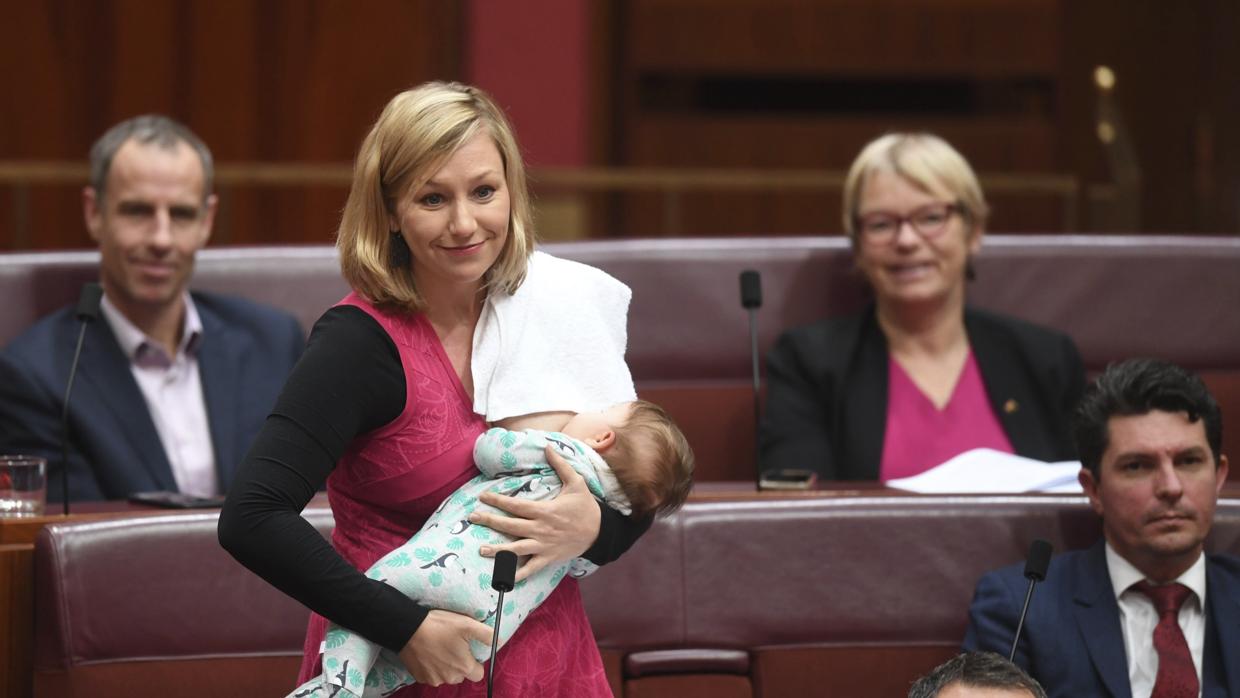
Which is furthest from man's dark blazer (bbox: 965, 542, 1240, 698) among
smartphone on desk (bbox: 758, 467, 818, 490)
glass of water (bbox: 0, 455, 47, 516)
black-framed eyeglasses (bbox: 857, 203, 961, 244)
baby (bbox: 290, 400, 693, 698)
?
glass of water (bbox: 0, 455, 47, 516)

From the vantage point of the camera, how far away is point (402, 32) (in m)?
4.16

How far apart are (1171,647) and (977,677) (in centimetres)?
42

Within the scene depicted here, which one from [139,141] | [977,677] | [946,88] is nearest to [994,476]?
[977,677]

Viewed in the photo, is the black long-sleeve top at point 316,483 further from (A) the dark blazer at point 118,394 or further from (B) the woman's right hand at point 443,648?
(A) the dark blazer at point 118,394

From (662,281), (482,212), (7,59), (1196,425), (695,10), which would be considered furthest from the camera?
(695,10)

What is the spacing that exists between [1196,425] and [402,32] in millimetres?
2947

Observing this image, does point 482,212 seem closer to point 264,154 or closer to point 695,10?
A: point 264,154

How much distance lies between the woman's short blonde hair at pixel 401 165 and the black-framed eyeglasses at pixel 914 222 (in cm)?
116

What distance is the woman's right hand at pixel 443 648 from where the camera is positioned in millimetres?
1076

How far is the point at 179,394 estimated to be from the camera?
7.20 ft

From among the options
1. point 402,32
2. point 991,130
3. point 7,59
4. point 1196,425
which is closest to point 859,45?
point 991,130

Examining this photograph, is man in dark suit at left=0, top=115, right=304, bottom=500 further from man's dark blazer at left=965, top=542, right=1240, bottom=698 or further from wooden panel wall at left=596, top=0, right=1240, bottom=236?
wooden panel wall at left=596, top=0, right=1240, bottom=236

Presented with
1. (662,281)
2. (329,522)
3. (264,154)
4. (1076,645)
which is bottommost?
(1076,645)

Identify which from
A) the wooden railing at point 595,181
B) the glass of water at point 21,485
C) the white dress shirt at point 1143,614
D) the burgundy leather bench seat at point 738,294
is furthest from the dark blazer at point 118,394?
the wooden railing at point 595,181
